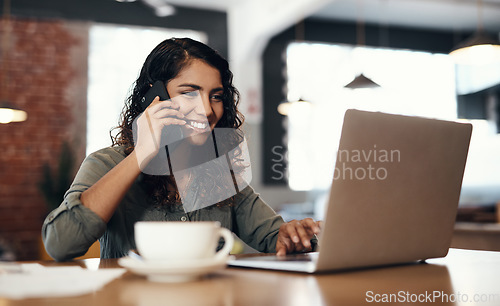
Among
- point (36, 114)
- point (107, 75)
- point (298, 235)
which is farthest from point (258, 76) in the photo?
point (298, 235)

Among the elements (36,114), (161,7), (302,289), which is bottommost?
(302,289)

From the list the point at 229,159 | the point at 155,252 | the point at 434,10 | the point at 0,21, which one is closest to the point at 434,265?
the point at 155,252

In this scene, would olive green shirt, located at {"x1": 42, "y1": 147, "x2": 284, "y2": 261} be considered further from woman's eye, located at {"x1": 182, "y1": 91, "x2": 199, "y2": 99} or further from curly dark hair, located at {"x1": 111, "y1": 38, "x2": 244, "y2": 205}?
woman's eye, located at {"x1": 182, "y1": 91, "x2": 199, "y2": 99}

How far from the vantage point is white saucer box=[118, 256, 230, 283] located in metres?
0.65

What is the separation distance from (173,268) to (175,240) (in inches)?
1.6

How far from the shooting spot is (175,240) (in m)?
0.67

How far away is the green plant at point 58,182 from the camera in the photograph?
446cm

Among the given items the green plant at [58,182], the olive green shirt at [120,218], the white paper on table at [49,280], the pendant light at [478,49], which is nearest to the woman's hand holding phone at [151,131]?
the olive green shirt at [120,218]

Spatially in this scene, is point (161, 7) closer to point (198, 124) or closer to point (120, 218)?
point (198, 124)

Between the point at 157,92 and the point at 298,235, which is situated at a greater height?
the point at 157,92

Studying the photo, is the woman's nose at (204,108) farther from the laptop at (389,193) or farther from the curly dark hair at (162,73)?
the laptop at (389,193)

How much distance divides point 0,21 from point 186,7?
1.93m

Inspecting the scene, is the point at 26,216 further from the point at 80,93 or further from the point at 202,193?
the point at 202,193

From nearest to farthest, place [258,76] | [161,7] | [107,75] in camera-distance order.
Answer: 1. [107,75]
2. [161,7]
3. [258,76]
